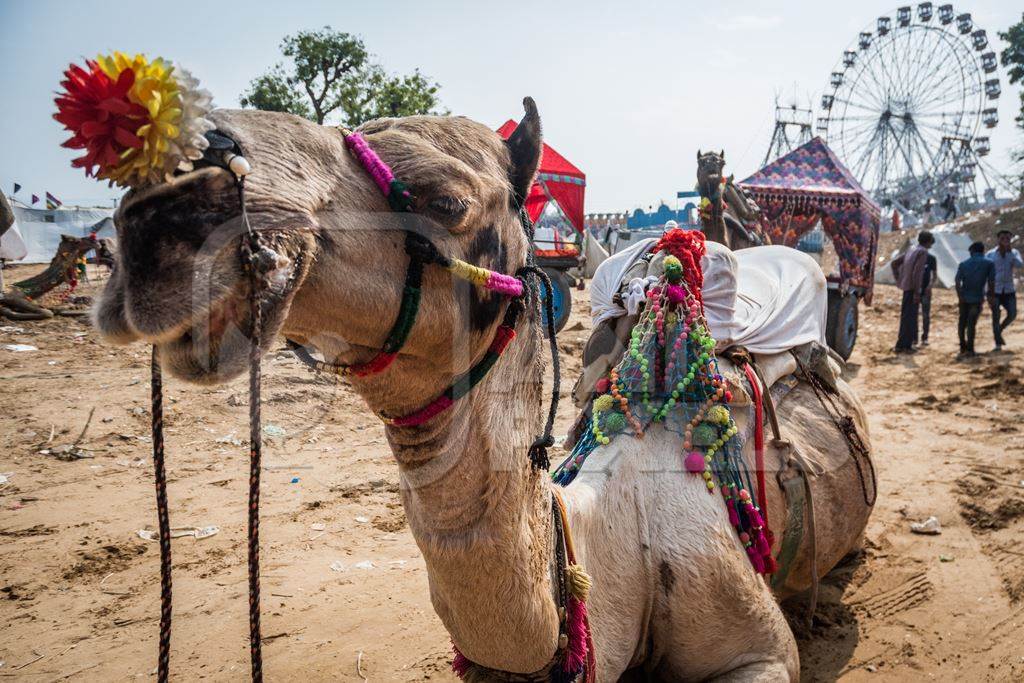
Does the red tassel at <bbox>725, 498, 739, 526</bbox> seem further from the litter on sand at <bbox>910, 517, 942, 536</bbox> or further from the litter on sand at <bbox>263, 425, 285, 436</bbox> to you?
the litter on sand at <bbox>263, 425, 285, 436</bbox>

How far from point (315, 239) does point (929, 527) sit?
4.57 m

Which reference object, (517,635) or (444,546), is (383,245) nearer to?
(444,546)

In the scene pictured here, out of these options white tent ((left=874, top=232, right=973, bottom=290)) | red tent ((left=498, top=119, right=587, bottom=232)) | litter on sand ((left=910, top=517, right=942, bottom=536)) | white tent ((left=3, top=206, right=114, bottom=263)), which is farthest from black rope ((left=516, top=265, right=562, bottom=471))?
white tent ((left=3, top=206, right=114, bottom=263))

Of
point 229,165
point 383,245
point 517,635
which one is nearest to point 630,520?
point 517,635

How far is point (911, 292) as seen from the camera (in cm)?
1095

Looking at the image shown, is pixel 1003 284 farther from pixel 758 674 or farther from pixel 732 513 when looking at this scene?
pixel 758 674

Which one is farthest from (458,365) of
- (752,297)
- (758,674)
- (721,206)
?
(721,206)

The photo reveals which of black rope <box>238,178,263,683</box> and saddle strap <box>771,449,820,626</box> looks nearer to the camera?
black rope <box>238,178,263,683</box>

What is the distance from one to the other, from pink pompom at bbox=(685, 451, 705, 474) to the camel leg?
65 cm

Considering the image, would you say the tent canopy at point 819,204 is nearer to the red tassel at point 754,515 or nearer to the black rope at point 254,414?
the red tassel at point 754,515

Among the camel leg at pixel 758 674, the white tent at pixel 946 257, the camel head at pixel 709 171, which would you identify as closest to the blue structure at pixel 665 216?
the white tent at pixel 946 257

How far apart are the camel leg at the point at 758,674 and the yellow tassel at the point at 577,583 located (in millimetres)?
779

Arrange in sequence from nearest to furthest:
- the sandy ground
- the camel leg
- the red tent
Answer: the camel leg
the sandy ground
the red tent

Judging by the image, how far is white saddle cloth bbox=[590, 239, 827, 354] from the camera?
3.00 metres
